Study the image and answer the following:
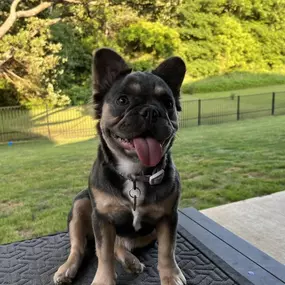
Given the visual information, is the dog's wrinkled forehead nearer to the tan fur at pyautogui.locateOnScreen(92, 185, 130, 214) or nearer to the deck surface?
the tan fur at pyautogui.locateOnScreen(92, 185, 130, 214)

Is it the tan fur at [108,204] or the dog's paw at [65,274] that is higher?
the tan fur at [108,204]

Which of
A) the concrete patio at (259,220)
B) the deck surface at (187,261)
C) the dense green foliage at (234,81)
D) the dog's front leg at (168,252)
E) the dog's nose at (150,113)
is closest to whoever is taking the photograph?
the dog's nose at (150,113)

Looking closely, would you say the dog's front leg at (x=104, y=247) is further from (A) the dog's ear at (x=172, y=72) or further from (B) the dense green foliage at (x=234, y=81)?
(B) the dense green foliage at (x=234, y=81)

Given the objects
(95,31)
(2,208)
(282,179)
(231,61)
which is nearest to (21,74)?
(95,31)

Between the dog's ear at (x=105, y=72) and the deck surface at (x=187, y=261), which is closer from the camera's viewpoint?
the dog's ear at (x=105, y=72)

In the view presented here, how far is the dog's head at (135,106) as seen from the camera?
216cm

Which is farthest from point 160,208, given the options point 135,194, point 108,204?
point 108,204

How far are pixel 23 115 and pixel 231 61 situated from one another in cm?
2086

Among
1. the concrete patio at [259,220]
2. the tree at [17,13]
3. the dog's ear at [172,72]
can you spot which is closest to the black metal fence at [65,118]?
the tree at [17,13]

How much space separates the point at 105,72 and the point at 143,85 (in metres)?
0.32

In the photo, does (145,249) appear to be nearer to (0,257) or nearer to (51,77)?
(0,257)

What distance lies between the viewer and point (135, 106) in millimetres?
2193

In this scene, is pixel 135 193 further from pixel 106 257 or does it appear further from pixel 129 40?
pixel 129 40

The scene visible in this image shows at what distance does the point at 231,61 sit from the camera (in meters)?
32.0
